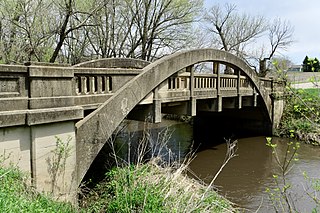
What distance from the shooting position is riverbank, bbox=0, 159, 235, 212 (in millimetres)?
3399

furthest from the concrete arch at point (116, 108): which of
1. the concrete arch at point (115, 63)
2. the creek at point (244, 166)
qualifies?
the concrete arch at point (115, 63)

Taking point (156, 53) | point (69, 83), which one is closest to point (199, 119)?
point (156, 53)

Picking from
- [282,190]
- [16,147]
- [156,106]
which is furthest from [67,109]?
[282,190]

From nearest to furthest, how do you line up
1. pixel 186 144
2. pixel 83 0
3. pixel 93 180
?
pixel 93 180 < pixel 186 144 < pixel 83 0

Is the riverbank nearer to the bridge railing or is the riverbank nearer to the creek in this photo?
the creek

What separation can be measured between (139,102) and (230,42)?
2494 centimetres

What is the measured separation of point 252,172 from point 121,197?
6.23m

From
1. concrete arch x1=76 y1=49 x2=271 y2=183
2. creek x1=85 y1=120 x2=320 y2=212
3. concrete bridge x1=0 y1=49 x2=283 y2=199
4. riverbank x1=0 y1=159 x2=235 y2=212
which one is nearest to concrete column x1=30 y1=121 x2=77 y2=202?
concrete bridge x1=0 y1=49 x2=283 y2=199

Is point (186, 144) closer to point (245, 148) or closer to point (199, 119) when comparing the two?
point (245, 148)

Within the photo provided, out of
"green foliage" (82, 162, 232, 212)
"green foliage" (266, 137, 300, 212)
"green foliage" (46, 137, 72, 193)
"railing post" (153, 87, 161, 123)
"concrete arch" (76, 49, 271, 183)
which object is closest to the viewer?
"green foliage" (266, 137, 300, 212)

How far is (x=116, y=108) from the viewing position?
606cm

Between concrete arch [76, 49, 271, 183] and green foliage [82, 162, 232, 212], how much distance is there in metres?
0.64

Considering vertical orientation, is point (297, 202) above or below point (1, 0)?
below

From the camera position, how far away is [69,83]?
16.5 ft
